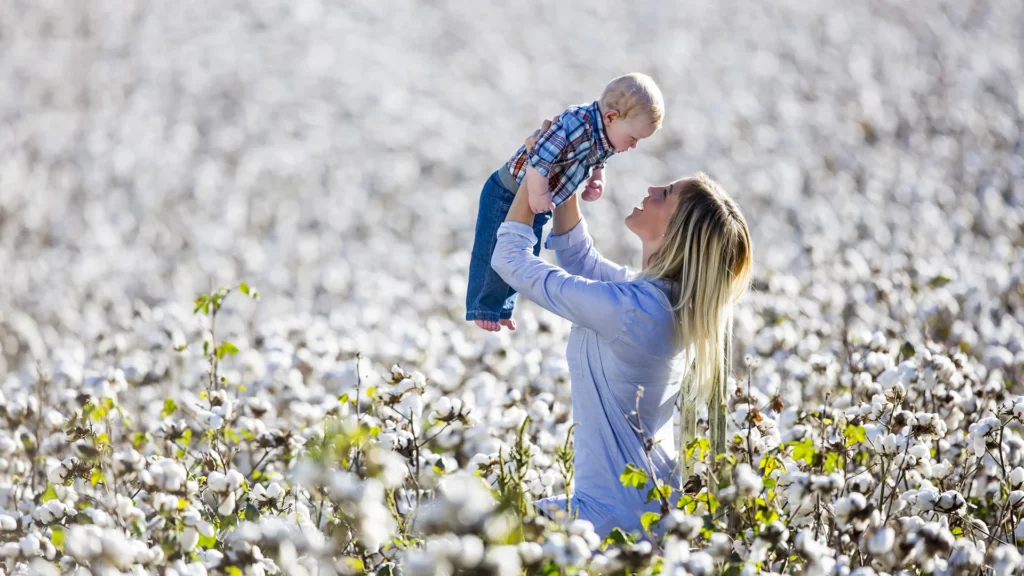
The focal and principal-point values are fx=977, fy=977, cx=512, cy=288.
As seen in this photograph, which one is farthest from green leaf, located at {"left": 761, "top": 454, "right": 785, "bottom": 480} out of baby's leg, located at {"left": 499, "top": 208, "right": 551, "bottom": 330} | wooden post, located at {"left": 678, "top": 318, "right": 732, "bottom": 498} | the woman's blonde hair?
baby's leg, located at {"left": 499, "top": 208, "right": 551, "bottom": 330}

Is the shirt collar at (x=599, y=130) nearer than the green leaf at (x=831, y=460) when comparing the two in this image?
No

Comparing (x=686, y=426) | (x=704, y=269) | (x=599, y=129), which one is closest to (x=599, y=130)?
(x=599, y=129)

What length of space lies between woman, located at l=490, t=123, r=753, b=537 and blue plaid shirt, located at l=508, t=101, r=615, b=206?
121mm

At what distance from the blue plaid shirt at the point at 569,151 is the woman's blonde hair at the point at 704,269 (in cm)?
31

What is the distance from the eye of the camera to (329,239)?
11133 mm

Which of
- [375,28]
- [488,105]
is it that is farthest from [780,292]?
[375,28]

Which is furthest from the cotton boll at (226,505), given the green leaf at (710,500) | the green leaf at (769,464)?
the green leaf at (769,464)

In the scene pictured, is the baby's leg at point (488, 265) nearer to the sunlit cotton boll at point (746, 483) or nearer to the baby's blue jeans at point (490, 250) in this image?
the baby's blue jeans at point (490, 250)

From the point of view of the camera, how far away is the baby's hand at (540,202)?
305 centimetres

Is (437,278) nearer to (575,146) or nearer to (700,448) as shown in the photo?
(575,146)

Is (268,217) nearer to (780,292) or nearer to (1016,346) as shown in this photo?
(780,292)

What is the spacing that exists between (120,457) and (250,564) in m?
0.44

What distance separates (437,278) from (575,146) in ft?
19.4

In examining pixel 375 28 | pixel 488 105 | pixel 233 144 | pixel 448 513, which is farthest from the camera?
pixel 375 28
